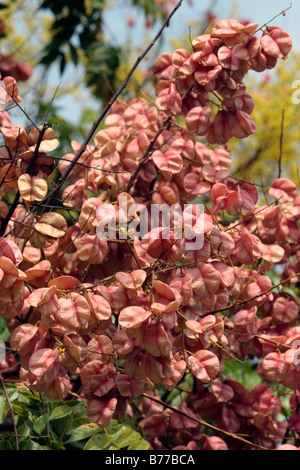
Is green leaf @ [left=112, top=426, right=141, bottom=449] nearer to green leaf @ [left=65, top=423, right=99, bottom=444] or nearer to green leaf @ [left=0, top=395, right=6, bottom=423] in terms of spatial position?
green leaf @ [left=65, top=423, right=99, bottom=444]

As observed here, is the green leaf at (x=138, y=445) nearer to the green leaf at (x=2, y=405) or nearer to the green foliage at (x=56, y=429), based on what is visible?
the green foliage at (x=56, y=429)

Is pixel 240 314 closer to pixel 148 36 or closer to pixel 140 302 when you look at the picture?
pixel 140 302

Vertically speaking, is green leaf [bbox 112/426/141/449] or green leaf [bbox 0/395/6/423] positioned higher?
green leaf [bbox 0/395/6/423]

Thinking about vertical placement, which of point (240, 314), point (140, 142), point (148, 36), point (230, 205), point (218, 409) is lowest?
point (218, 409)

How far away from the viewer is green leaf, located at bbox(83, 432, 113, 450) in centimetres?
120

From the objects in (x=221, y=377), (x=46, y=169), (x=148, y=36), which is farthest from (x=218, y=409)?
(x=148, y=36)

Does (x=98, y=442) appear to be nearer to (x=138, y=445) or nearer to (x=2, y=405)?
(x=138, y=445)

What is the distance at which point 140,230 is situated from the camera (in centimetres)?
119

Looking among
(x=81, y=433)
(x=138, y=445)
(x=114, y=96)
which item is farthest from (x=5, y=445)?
(x=114, y=96)

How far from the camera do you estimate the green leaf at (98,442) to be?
120cm

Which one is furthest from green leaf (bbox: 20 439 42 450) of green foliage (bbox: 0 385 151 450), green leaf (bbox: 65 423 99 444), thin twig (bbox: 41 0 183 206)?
thin twig (bbox: 41 0 183 206)

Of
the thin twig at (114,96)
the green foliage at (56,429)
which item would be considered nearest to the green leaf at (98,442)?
the green foliage at (56,429)

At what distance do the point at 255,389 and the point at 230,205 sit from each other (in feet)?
1.51
